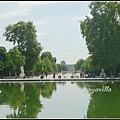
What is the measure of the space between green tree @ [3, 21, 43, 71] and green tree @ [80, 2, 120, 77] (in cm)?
1251

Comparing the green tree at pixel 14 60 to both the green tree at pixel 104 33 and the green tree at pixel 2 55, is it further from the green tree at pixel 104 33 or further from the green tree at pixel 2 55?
the green tree at pixel 104 33

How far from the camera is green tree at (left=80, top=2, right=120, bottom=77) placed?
149 feet

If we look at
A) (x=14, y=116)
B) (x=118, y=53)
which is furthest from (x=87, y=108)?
(x=118, y=53)

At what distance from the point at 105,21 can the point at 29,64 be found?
18.4m

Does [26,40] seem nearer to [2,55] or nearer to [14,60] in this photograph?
[14,60]

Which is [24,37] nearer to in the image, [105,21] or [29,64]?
[29,64]

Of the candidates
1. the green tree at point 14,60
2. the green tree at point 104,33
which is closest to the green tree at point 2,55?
the green tree at point 14,60

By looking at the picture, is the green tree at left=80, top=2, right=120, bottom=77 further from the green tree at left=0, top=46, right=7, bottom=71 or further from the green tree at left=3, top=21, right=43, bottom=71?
the green tree at left=0, top=46, right=7, bottom=71

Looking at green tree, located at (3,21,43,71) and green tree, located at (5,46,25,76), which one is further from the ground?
green tree, located at (3,21,43,71)

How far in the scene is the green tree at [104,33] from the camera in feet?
149

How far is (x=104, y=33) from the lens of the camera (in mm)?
45906

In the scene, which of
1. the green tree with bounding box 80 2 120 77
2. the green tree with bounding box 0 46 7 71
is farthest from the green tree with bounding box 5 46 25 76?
the green tree with bounding box 80 2 120 77

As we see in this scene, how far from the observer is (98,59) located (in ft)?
153

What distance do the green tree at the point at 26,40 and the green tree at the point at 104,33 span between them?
12.5 metres
